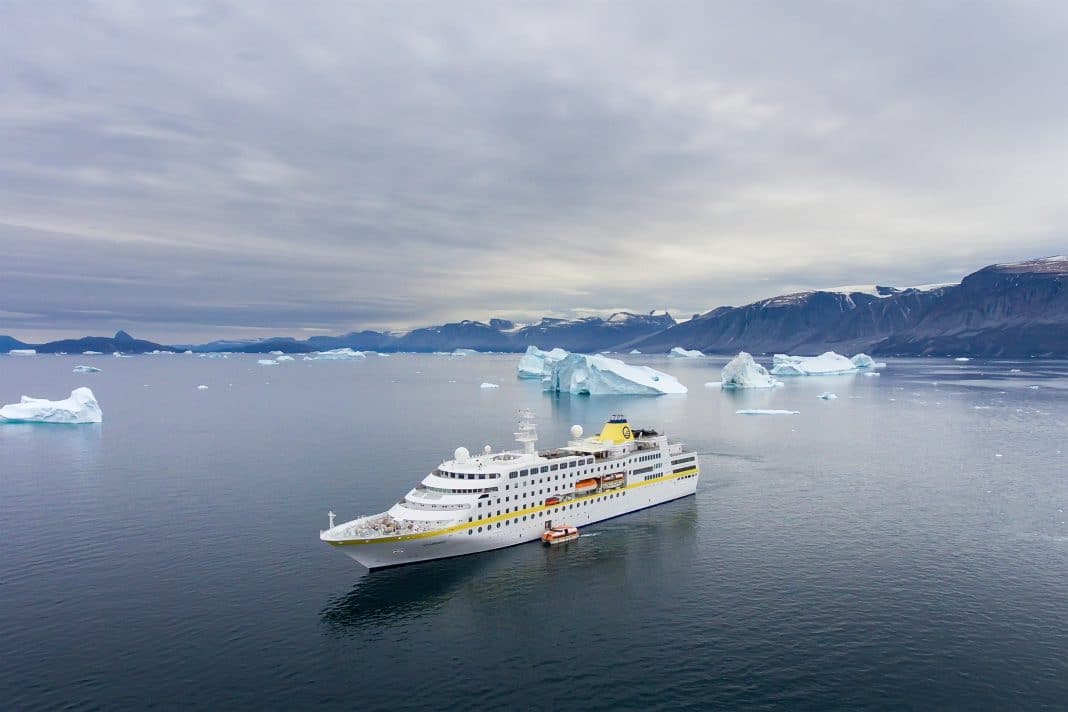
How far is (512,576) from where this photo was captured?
40969 millimetres

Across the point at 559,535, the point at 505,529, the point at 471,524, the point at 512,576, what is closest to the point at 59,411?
the point at 471,524

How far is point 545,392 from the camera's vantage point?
177500mm

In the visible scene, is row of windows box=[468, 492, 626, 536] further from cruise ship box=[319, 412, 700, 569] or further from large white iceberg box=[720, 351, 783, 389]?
large white iceberg box=[720, 351, 783, 389]

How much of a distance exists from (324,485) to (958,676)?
53709 mm

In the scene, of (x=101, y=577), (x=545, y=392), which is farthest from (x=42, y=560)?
(x=545, y=392)

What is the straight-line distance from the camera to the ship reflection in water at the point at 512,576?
118 ft

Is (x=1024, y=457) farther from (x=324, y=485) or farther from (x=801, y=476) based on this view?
(x=324, y=485)

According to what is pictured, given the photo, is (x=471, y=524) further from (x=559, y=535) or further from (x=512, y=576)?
(x=559, y=535)

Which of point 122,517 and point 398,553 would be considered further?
point 122,517

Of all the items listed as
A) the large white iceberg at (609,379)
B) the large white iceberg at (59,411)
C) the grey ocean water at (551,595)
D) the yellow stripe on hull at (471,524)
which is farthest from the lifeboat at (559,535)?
the large white iceberg at (609,379)

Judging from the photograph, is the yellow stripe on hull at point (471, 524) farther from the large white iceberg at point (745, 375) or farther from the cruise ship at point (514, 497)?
the large white iceberg at point (745, 375)

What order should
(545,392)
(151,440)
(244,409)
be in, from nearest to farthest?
(151,440), (244,409), (545,392)

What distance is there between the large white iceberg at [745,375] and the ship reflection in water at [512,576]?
134m

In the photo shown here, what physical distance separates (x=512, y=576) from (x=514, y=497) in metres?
7.24
